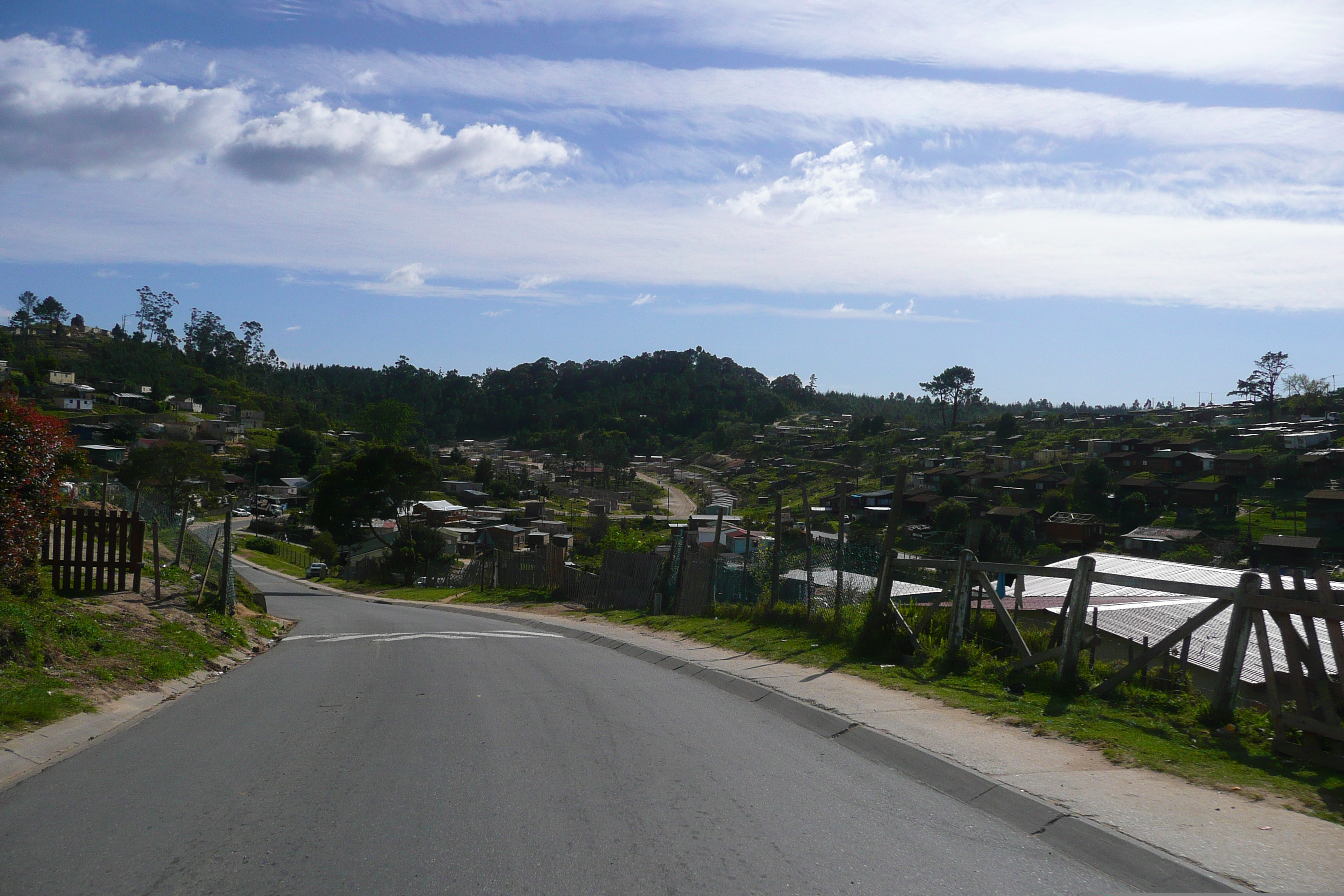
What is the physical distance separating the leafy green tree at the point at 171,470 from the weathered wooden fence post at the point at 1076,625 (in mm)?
50766

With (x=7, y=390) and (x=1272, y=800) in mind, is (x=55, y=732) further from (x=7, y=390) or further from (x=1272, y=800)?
(x=1272, y=800)

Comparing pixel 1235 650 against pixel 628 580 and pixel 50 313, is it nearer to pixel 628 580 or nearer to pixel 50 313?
pixel 628 580

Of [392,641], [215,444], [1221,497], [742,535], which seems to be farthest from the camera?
[215,444]

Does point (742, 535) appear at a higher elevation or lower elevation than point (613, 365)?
lower

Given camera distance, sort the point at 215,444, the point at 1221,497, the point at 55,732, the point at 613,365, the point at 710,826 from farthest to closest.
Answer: the point at 613,365 < the point at 215,444 < the point at 1221,497 < the point at 55,732 < the point at 710,826

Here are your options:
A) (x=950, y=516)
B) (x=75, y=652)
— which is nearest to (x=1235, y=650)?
(x=75, y=652)

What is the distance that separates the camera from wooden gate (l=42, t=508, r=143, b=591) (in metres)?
13.6

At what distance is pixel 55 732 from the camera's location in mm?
7441

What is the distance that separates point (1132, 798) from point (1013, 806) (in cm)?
79

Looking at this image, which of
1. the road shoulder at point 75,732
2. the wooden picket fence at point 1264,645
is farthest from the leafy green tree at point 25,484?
the wooden picket fence at point 1264,645

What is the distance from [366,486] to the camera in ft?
144

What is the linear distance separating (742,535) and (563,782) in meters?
41.7

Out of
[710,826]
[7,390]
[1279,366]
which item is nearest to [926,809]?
[710,826]

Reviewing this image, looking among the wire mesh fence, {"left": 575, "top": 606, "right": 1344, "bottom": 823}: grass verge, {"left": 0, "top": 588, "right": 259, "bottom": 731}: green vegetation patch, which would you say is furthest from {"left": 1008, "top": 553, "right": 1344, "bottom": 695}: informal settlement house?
the wire mesh fence
